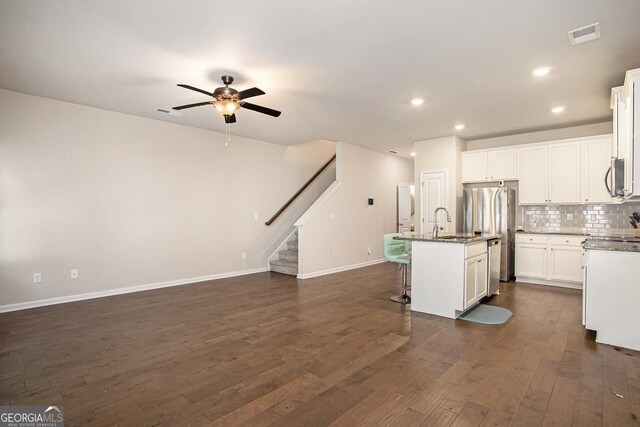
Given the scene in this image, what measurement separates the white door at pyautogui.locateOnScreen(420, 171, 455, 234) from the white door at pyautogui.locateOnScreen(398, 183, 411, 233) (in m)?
2.00

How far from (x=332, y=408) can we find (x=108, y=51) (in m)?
3.62

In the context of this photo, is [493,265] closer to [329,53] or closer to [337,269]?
[337,269]

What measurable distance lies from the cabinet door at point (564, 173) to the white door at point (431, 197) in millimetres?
1717

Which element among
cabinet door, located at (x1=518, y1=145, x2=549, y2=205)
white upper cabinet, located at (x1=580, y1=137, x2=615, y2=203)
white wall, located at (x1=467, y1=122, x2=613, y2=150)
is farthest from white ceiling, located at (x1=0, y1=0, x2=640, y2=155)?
A: cabinet door, located at (x1=518, y1=145, x2=549, y2=205)

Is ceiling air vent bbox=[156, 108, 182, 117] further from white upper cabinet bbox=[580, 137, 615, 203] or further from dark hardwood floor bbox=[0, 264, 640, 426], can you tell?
white upper cabinet bbox=[580, 137, 615, 203]

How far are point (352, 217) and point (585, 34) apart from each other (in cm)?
498

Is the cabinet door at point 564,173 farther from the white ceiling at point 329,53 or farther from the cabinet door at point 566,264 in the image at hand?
the cabinet door at point 566,264

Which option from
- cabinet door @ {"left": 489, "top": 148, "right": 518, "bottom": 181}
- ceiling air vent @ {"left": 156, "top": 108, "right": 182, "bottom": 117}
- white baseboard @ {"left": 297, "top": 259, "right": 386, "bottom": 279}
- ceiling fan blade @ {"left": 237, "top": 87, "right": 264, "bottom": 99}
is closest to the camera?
ceiling fan blade @ {"left": 237, "top": 87, "right": 264, "bottom": 99}

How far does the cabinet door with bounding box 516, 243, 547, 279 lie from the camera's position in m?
5.34

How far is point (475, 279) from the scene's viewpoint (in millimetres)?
3945

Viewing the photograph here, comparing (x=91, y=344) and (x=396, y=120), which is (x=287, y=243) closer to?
(x=396, y=120)

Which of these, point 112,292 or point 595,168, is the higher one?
point 595,168

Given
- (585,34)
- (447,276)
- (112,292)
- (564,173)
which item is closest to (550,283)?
(564,173)

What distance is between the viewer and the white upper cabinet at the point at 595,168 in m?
4.89
